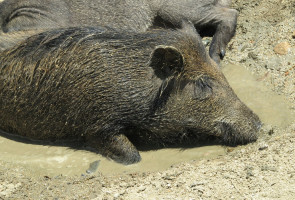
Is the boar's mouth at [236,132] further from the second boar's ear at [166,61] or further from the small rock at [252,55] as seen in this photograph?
the small rock at [252,55]

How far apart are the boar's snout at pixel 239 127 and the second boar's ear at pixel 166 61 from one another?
705mm

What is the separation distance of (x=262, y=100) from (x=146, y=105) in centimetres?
143

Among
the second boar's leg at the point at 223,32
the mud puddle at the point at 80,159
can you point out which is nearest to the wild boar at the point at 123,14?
the second boar's leg at the point at 223,32

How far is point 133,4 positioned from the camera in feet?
25.0

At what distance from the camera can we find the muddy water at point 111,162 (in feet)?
17.0

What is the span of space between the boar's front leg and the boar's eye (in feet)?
2.74

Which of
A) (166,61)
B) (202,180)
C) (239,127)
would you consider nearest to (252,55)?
(239,127)

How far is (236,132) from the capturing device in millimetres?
5328

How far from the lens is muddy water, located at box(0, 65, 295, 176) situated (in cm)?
518

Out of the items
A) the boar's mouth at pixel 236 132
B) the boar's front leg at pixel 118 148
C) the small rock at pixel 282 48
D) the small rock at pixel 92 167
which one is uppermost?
the small rock at pixel 282 48

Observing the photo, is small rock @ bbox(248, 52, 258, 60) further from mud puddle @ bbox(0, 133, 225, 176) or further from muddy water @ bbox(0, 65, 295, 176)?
mud puddle @ bbox(0, 133, 225, 176)

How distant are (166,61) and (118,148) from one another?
0.99 m

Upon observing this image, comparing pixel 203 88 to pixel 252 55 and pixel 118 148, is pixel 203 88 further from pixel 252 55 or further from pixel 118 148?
pixel 252 55

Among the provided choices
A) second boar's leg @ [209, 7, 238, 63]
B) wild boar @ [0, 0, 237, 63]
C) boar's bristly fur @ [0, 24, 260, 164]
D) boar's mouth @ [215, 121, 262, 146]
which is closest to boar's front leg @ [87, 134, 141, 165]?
boar's bristly fur @ [0, 24, 260, 164]
